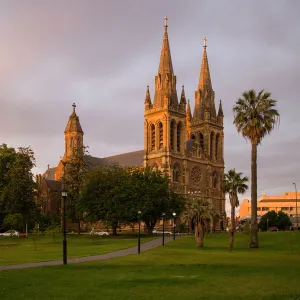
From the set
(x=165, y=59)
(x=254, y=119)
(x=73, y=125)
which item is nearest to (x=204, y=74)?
(x=165, y=59)

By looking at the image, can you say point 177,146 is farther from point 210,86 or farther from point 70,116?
point 70,116

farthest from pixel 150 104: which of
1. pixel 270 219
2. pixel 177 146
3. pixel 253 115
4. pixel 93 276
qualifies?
pixel 93 276

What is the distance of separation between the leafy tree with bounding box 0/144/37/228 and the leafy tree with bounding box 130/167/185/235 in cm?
1657

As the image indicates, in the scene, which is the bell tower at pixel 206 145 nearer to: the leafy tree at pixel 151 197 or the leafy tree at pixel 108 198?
the leafy tree at pixel 151 197

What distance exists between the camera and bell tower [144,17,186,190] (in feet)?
327

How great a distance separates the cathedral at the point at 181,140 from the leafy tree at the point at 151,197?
1874 cm

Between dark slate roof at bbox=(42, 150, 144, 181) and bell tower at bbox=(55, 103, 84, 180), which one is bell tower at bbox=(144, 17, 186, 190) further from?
bell tower at bbox=(55, 103, 84, 180)

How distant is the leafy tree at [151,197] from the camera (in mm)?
72137

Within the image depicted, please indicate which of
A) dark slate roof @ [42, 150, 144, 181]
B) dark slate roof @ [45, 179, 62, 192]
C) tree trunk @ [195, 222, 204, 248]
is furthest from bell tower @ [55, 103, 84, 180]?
tree trunk @ [195, 222, 204, 248]

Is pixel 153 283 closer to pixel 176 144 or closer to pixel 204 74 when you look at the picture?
pixel 176 144

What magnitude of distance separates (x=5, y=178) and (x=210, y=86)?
55.4 meters

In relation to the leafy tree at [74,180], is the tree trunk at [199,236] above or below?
below

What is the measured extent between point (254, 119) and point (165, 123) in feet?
179

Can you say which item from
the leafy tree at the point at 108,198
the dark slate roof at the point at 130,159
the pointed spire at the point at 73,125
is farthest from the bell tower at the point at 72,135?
the leafy tree at the point at 108,198
